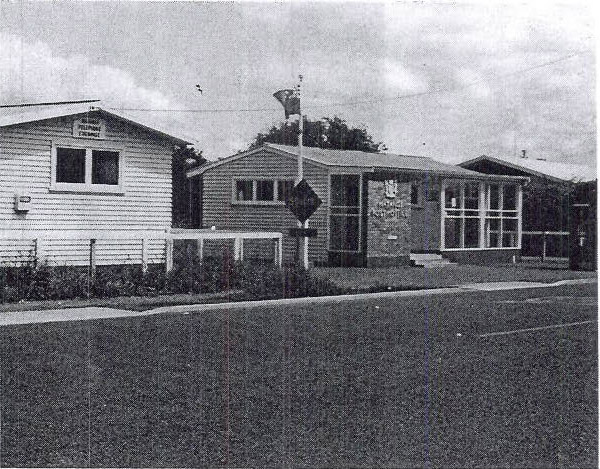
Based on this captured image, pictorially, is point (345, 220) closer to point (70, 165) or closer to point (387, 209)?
point (387, 209)

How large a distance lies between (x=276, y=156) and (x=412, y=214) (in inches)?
194

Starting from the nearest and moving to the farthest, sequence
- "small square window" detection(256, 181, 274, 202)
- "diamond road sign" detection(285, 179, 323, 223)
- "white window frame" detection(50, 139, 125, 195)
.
A: "diamond road sign" detection(285, 179, 323, 223), "white window frame" detection(50, 139, 125, 195), "small square window" detection(256, 181, 274, 202)

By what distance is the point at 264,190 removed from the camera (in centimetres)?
3009

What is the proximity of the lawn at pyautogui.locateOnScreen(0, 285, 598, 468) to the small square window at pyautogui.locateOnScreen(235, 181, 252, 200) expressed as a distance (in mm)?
17872

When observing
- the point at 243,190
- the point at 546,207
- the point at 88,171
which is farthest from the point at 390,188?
the point at 546,207

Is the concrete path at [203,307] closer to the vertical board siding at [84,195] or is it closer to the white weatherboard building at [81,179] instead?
the vertical board siding at [84,195]

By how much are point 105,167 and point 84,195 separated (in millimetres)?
968

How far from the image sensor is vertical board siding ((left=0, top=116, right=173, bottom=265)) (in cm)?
2012

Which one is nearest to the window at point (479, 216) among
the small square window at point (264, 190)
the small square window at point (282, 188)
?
the small square window at point (282, 188)

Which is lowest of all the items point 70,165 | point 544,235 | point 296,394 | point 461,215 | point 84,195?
point 296,394

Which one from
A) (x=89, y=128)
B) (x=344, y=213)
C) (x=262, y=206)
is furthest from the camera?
(x=262, y=206)

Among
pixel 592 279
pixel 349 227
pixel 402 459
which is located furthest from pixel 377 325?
pixel 349 227

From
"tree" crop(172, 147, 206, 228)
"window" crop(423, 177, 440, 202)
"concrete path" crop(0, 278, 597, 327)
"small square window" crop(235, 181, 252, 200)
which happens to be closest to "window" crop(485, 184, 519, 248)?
"window" crop(423, 177, 440, 202)

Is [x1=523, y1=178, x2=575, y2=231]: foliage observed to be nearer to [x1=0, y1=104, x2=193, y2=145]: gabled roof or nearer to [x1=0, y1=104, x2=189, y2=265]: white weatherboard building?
[x1=0, y1=104, x2=189, y2=265]: white weatherboard building
